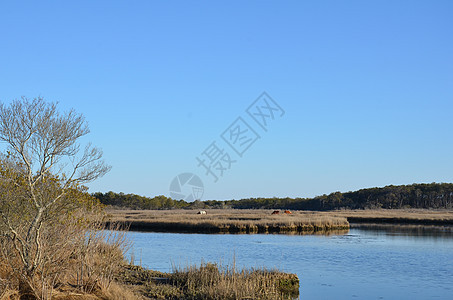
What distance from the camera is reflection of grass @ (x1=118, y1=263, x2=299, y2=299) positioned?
14039 mm

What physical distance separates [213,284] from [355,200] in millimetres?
112013

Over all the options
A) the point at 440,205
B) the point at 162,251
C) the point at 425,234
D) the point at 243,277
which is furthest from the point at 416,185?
the point at 243,277

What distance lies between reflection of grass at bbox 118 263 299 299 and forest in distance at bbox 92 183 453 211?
92.9m

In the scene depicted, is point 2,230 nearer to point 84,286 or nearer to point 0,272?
point 0,272

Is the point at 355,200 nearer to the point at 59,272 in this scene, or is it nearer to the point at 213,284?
the point at 213,284

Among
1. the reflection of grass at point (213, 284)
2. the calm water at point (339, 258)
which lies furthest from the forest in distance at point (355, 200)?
the reflection of grass at point (213, 284)

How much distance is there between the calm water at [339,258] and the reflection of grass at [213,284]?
0.83m

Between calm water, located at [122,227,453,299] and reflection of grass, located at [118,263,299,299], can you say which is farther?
calm water, located at [122,227,453,299]

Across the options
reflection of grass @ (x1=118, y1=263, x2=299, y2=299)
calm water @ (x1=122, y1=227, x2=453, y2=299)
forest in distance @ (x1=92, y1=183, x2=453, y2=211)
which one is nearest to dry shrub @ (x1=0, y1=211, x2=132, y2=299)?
reflection of grass @ (x1=118, y1=263, x2=299, y2=299)

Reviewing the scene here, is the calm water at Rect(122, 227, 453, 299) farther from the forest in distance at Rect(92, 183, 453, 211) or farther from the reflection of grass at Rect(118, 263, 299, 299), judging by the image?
the forest in distance at Rect(92, 183, 453, 211)

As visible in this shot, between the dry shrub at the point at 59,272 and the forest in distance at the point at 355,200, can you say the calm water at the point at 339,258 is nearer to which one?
the dry shrub at the point at 59,272

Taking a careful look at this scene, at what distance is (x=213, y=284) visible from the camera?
50.8 ft

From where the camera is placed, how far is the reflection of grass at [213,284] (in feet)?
46.1

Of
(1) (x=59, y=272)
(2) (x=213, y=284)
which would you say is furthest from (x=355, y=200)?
(1) (x=59, y=272)
